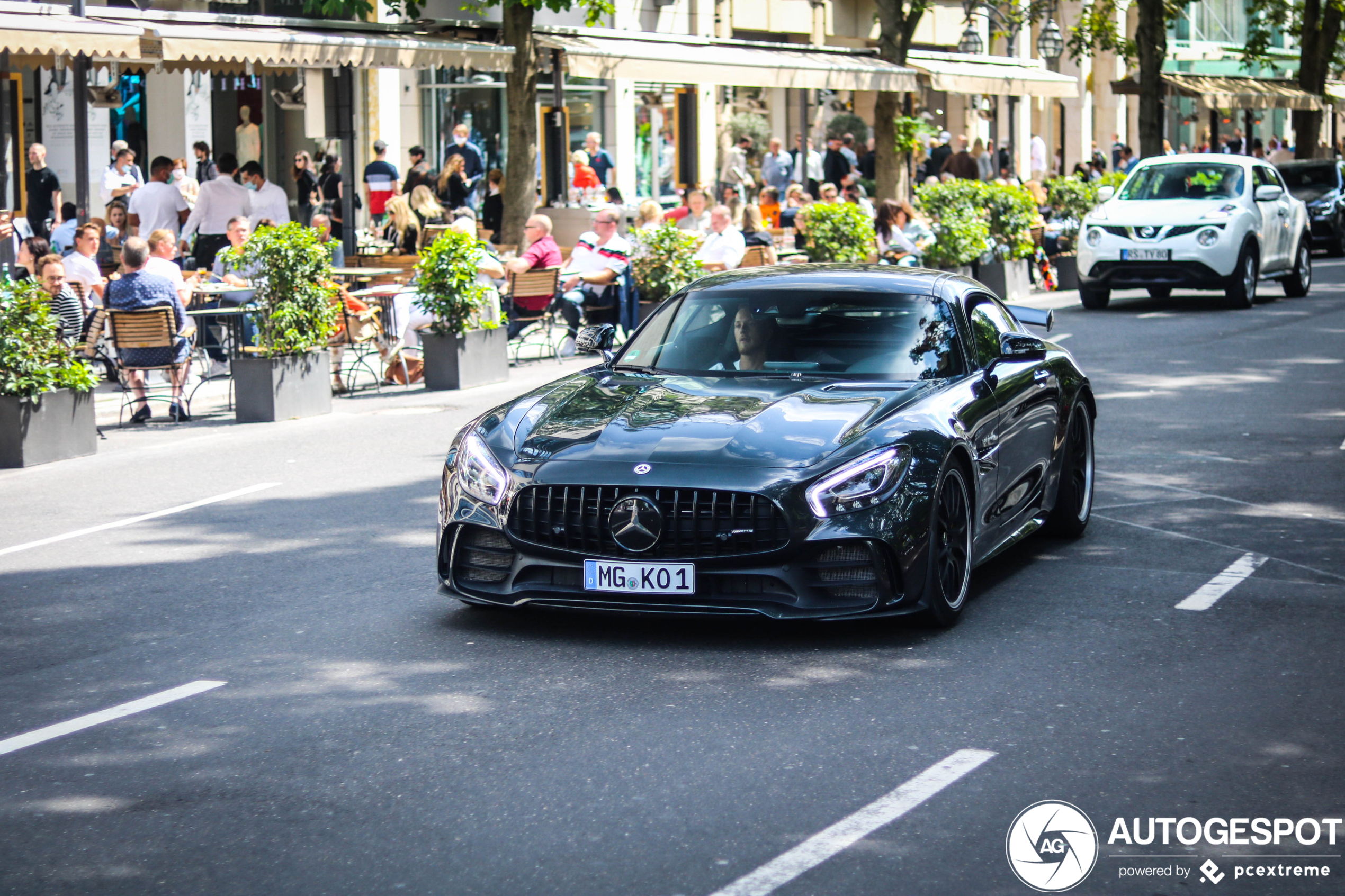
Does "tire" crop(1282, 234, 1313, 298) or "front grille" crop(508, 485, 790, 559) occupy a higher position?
"tire" crop(1282, 234, 1313, 298)

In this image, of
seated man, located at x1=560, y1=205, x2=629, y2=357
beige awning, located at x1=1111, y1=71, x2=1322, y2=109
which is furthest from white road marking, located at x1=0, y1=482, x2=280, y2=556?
beige awning, located at x1=1111, y1=71, x2=1322, y2=109

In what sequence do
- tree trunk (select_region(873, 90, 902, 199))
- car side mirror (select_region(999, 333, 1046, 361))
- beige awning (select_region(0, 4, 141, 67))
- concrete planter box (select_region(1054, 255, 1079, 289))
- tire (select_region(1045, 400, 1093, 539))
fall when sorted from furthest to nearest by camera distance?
tree trunk (select_region(873, 90, 902, 199))
concrete planter box (select_region(1054, 255, 1079, 289))
beige awning (select_region(0, 4, 141, 67))
tire (select_region(1045, 400, 1093, 539))
car side mirror (select_region(999, 333, 1046, 361))

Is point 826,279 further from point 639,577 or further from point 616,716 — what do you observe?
point 616,716

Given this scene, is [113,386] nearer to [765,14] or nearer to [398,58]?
[398,58]

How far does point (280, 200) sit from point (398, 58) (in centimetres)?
278

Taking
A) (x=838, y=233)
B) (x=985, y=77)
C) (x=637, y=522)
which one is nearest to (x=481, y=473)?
(x=637, y=522)

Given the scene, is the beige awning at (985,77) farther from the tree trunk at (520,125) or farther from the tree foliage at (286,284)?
the tree foliage at (286,284)

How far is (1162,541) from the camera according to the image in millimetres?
9258

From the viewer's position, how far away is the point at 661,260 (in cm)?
1950

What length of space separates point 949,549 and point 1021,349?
1430 millimetres

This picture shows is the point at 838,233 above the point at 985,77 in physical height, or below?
below

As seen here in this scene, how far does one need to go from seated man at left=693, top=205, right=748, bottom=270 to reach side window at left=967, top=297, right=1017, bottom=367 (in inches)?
462

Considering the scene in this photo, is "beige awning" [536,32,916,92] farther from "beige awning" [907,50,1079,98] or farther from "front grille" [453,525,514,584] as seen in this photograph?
"front grille" [453,525,514,584]

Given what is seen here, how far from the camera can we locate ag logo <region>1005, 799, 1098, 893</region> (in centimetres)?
473
